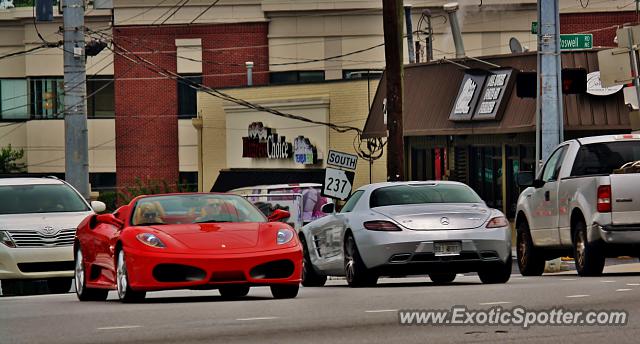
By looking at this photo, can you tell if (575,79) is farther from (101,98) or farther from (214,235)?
(101,98)

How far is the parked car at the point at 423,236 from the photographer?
62.5 feet

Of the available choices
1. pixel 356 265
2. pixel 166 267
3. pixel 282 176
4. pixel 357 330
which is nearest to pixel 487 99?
pixel 282 176

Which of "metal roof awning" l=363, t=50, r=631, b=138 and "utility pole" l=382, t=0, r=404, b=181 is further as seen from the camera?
"metal roof awning" l=363, t=50, r=631, b=138

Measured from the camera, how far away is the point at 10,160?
70562mm

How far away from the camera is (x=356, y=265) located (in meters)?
19.5

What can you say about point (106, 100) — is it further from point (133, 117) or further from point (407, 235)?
point (407, 235)

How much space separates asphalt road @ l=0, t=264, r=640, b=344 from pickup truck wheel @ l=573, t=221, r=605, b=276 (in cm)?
136

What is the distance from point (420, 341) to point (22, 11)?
204ft

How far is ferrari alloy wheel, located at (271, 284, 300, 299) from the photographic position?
16.9m

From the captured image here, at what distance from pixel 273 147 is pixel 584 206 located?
43007mm

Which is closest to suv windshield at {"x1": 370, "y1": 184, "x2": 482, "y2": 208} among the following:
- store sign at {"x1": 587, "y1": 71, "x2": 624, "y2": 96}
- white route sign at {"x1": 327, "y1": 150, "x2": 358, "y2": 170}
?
white route sign at {"x1": 327, "y1": 150, "x2": 358, "y2": 170}

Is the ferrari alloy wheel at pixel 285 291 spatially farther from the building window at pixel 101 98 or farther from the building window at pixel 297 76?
the building window at pixel 101 98

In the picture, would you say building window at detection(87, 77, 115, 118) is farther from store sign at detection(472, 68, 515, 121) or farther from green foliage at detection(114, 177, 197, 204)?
store sign at detection(472, 68, 515, 121)

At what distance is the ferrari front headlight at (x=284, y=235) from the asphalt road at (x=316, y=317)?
0.66m
